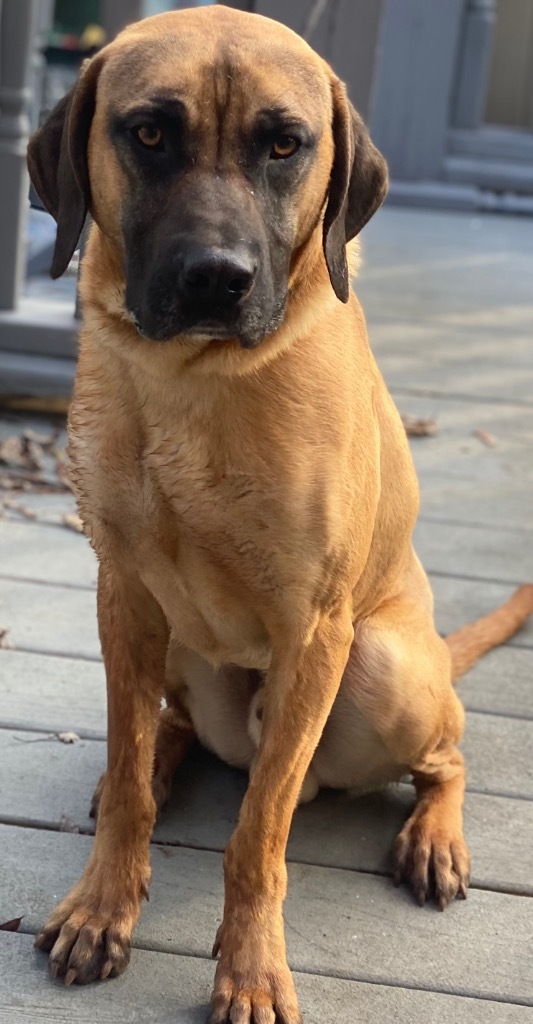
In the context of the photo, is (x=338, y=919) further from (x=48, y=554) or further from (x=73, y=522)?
(x=73, y=522)

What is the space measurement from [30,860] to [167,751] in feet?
1.32

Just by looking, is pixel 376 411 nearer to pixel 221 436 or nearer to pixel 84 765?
pixel 221 436

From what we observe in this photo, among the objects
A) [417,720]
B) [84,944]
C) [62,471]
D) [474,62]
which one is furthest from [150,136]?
[474,62]

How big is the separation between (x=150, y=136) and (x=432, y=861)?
133cm

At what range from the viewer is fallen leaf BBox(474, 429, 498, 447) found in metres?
4.44

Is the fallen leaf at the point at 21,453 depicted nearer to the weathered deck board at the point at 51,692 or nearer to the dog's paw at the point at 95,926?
the weathered deck board at the point at 51,692

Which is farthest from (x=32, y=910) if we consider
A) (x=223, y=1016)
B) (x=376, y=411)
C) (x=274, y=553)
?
(x=376, y=411)

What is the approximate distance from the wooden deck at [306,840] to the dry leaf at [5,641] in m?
0.02

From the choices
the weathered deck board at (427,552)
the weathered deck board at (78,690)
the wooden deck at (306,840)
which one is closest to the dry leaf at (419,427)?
the wooden deck at (306,840)

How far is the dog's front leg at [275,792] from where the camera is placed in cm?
195

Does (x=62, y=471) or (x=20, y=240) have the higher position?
(x=20, y=240)

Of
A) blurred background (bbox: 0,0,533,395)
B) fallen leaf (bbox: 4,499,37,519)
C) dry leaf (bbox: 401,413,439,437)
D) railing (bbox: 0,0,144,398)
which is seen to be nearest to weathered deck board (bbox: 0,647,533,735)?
fallen leaf (bbox: 4,499,37,519)

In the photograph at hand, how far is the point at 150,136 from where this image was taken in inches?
71.4

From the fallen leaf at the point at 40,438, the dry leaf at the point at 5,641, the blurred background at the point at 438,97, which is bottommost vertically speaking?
the blurred background at the point at 438,97
